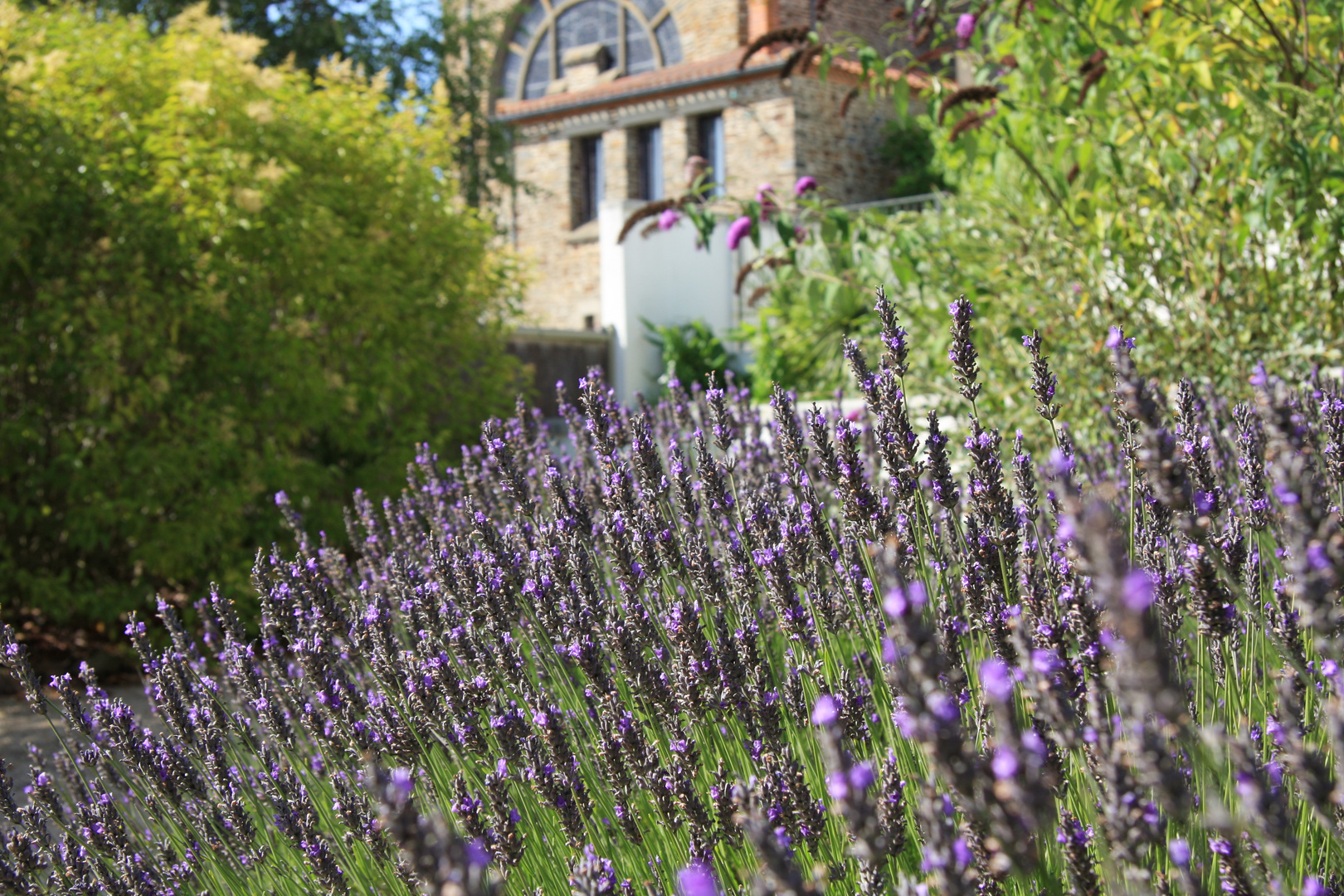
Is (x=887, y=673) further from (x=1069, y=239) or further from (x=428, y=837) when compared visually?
(x=1069, y=239)

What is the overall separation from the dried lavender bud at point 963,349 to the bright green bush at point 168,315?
580 centimetres

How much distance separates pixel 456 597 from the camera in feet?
8.21

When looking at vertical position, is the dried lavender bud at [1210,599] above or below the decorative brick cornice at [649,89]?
below

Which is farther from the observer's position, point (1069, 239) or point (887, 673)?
point (1069, 239)

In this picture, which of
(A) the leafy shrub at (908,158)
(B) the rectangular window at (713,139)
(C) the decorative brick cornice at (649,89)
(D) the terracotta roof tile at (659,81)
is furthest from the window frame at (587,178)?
(A) the leafy shrub at (908,158)

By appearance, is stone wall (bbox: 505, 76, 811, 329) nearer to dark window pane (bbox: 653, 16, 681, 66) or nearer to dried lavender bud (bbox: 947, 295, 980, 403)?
dark window pane (bbox: 653, 16, 681, 66)

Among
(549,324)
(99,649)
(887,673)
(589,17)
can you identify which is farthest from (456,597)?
(589,17)

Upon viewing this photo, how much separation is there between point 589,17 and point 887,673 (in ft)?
73.9

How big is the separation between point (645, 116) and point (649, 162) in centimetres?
96

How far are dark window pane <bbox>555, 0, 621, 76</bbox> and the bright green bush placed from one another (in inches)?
588

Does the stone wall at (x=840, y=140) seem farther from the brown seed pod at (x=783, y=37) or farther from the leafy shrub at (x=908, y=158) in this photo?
the brown seed pod at (x=783, y=37)

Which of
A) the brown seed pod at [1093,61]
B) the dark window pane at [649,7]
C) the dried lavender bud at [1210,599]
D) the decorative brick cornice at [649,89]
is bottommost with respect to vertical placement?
the dried lavender bud at [1210,599]

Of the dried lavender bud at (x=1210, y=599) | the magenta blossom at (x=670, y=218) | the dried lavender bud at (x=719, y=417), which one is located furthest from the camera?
the magenta blossom at (x=670, y=218)

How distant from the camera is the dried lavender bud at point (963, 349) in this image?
1.80 m
